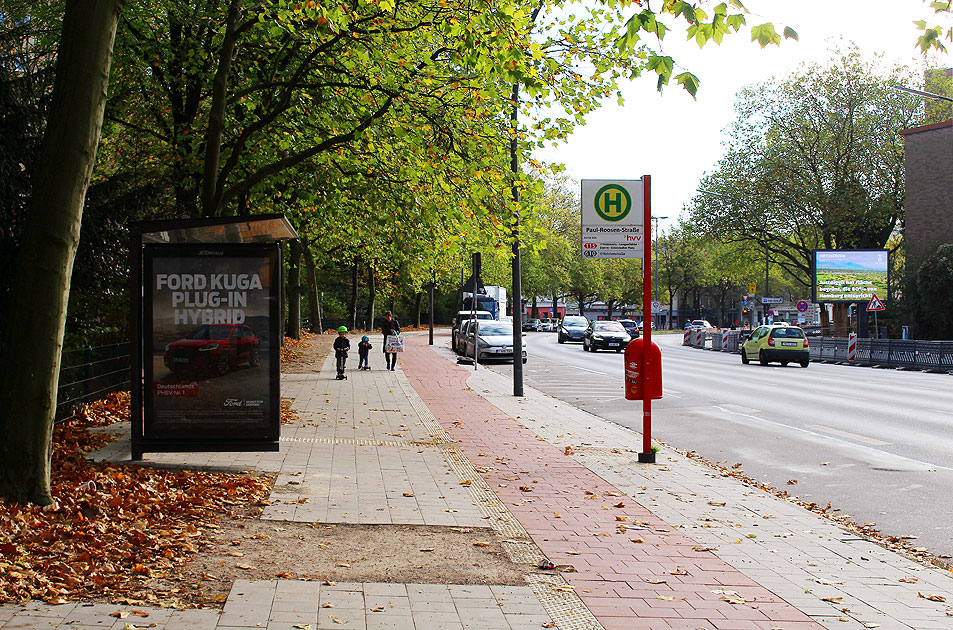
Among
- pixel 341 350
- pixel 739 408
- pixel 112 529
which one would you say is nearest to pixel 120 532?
pixel 112 529

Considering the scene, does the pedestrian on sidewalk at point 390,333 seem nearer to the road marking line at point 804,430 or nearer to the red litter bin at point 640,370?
the road marking line at point 804,430

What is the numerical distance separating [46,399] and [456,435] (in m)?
6.33

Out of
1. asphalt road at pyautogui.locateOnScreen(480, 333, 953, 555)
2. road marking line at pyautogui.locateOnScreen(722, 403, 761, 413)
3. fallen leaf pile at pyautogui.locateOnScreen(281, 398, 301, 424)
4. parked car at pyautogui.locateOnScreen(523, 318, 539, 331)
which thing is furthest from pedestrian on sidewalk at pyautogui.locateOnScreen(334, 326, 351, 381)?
parked car at pyautogui.locateOnScreen(523, 318, 539, 331)

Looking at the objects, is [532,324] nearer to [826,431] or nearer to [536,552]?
[826,431]

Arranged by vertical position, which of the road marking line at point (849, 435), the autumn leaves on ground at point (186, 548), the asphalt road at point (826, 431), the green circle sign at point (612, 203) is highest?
the green circle sign at point (612, 203)

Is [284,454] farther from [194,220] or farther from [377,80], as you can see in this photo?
[377,80]

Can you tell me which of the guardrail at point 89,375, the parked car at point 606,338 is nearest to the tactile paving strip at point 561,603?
the guardrail at point 89,375

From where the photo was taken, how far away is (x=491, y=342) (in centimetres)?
3266

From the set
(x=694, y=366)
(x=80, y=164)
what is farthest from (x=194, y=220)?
(x=694, y=366)

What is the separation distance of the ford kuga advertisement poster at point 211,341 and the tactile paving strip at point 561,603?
14.5 ft

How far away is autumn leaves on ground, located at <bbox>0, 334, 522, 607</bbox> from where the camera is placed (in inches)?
190

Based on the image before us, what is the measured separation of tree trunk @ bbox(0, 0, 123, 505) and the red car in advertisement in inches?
95.0

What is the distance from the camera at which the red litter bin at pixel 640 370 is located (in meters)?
10.1

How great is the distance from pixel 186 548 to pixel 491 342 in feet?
89.1
